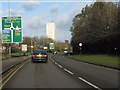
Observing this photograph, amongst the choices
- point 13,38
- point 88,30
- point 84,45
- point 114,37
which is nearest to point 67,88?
point 13,38

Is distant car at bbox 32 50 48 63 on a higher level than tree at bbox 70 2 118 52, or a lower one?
lower

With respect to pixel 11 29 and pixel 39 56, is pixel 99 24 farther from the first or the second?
pixel 39 56

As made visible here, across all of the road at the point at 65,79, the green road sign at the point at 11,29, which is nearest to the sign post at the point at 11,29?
the green road sign at the point at 11,29

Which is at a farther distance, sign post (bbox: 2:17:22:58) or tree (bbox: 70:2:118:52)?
tree (bbox: 70:2:118:52)

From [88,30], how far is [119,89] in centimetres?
7170

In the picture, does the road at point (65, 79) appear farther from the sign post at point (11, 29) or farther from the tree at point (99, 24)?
the tree at point (99, 24)

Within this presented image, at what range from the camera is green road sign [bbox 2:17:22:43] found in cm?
4656

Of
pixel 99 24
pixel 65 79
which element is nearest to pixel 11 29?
pixel 65 79

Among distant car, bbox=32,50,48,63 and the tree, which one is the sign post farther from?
the tree

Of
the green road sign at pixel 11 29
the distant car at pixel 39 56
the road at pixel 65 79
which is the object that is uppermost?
the green road sign at pixel 11 29

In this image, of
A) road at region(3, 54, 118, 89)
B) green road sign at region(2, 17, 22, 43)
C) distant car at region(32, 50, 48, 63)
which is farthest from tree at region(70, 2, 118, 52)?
road at region(3, 54, 118, 89)

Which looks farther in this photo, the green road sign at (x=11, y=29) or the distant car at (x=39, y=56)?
the green road sign at (x=11, y=29)

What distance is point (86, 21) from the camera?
298 ft

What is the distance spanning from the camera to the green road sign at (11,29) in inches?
1833
